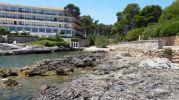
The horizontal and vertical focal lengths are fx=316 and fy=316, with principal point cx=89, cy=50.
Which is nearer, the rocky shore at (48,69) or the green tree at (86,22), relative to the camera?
the rocky shore at (48,69)

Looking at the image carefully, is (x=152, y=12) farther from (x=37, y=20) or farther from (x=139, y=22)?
(x=37, y=20)

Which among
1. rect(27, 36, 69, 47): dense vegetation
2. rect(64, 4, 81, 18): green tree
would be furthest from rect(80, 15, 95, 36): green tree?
rect(27, 36, 69, 47): dense vegetation

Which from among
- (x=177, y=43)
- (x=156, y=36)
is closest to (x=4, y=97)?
(x=177, y=43)

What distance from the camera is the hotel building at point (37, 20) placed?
433 feet

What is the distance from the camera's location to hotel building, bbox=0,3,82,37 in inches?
5191

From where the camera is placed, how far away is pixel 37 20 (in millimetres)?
135125

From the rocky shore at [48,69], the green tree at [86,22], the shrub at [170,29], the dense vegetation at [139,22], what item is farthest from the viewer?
the green tree at [86,22]

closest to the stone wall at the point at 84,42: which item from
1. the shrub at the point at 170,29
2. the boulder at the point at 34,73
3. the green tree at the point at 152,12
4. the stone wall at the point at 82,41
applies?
the stone wall at the point at 82,41

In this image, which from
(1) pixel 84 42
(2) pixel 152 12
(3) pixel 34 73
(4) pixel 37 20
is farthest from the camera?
(1) pixel 84 42

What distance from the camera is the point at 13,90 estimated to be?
25312 mm

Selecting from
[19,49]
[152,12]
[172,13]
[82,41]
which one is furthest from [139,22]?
[19,49]

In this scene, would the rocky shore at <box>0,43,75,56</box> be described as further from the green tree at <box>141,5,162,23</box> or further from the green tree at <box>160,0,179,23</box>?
the green tree at <box>160,0,179,23</box>

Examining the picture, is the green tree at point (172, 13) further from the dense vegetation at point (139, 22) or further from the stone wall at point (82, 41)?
the stone wall at point (82, 41)

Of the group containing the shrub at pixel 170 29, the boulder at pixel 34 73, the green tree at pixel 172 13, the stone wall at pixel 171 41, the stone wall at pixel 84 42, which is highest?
the green tree at pixel 172 13
